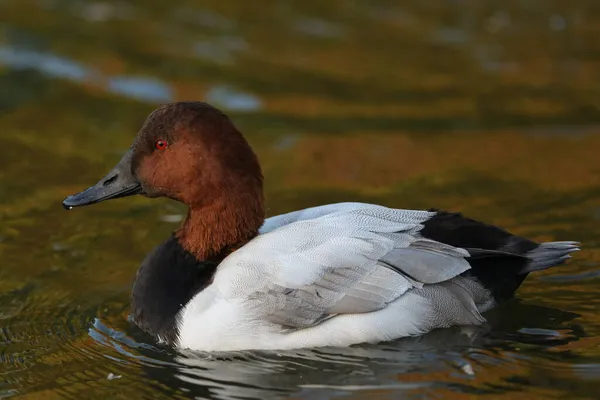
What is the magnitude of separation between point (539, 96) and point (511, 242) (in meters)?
4.27

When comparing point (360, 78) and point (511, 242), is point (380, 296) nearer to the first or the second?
point (511, 242)

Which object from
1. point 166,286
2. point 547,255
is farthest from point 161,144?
point 547,255

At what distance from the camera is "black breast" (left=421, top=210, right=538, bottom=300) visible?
572cm

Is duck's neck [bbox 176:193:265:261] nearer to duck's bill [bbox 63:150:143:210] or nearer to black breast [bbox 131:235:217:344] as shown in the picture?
black breast [bbox 131:235:217:344]

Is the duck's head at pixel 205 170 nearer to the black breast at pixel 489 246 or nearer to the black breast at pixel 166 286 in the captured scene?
the black breast at pixel 166 286

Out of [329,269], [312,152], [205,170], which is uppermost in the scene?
[205,170]

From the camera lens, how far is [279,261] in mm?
5480

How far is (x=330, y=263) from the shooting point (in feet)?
18.0

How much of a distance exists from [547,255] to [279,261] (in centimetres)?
142

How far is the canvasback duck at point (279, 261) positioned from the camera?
17.9ft

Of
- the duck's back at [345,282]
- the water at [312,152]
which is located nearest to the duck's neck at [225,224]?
the duck's back at [345,282]

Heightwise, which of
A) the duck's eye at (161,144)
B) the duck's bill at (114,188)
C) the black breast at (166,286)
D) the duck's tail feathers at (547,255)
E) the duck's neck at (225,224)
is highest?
the duck's eye at (161,144)

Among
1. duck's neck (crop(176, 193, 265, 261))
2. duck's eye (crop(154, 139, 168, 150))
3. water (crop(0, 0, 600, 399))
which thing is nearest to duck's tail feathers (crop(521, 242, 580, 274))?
Answer: water (crop(0, 0, 600, 399))

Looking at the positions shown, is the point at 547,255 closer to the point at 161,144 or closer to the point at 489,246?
the point at 489,246
